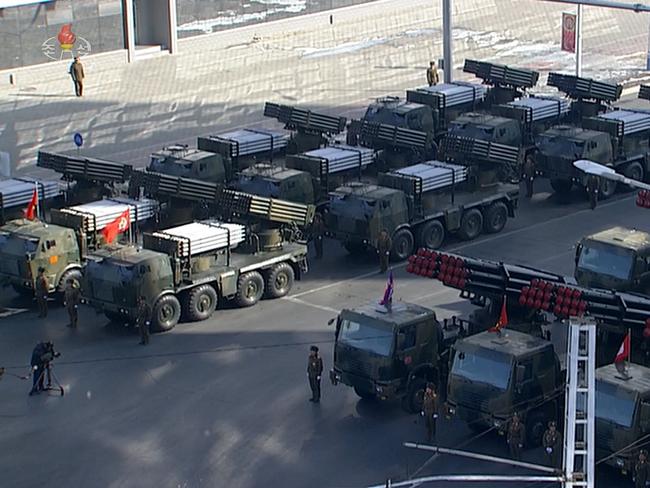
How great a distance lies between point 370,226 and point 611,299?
1039 cm

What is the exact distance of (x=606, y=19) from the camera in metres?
68.4

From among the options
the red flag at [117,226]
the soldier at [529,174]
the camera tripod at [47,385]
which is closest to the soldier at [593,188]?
the soldier at [529,174]

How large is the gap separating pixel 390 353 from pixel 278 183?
1153 cm

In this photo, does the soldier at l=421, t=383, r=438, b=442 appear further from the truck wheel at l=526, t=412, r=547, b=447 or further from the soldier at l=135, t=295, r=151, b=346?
the soldier at l=135, t=295, r=151, b=346

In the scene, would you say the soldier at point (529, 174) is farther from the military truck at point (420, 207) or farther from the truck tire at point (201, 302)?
the truck tire at point (201, 302)

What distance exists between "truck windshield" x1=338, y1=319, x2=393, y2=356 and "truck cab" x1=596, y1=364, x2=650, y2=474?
406 centimetres

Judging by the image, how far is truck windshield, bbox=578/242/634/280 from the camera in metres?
30.3

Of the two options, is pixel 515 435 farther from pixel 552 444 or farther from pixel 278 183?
pixel 278 183

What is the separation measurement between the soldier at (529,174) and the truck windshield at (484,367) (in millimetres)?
16197

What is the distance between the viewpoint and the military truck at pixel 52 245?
32.6 metres

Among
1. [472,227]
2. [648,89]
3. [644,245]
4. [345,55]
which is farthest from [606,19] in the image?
[644,245]

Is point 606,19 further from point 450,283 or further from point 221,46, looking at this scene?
point 450,283

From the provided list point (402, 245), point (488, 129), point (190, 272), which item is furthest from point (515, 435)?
point (488, 129)

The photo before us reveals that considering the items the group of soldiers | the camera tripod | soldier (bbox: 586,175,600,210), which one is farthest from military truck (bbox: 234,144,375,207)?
the camera tripod
